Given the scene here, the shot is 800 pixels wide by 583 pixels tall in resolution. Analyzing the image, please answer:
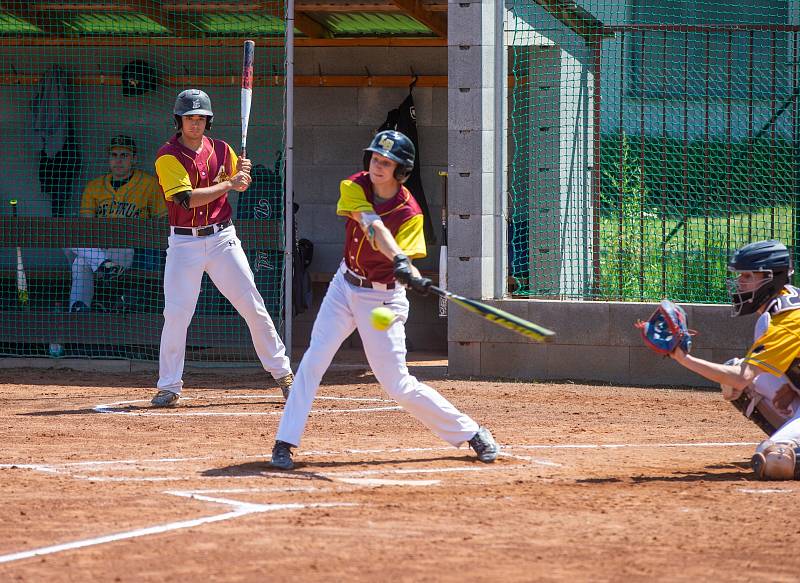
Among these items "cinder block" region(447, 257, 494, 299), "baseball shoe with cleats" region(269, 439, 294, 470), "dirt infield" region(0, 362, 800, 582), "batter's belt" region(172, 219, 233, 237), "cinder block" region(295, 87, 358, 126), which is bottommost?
"dirt infield" region(0, 362, 800, 582)

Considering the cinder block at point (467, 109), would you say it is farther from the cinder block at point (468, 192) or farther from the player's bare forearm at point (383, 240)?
the player's bare forearm at point (383, 240)

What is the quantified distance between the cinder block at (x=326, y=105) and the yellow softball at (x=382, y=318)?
765 centimetres

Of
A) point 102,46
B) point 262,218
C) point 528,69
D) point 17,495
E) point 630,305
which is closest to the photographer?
point 17,495

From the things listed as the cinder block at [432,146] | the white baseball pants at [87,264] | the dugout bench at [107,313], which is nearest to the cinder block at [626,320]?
the dugout bench at [107,313]

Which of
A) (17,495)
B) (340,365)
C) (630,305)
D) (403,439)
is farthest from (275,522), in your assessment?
(340,365)

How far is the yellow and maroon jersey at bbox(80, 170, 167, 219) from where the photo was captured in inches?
489

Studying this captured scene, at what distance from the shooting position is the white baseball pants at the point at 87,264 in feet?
40.0

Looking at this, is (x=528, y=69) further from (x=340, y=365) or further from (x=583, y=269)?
(x=340, y=365)

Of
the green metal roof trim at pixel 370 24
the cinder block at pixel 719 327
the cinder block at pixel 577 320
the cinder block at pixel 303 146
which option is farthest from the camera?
the cinder block at pixel 303 146

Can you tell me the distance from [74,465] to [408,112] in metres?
7.17

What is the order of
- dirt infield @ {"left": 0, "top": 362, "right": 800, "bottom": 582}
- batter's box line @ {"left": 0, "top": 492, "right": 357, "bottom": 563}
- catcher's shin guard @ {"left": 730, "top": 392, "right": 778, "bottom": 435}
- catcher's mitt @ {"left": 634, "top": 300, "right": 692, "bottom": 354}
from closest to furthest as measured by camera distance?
dirt infield @ {"left": 0, "top": 362, "right": 800, "bottom": 582} < batter's box line @ {"left": 0, "top": 492, "right": 357, "bottom": 563} < catcher's mitt @ {"left": 634, "top": 300, "right": 692, "bottom": 354} < catcher's shin guard @ {"left": 730, "top": 392, "right": 778, "bottom": 435}

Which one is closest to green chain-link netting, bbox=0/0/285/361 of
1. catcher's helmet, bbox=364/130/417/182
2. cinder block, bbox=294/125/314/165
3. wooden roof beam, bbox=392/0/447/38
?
cinder block, bbox=294/125/314/165

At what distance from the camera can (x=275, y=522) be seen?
16.4 feet

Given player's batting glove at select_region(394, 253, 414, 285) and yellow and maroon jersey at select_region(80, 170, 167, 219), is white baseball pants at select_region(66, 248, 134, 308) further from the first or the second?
player's batting glove at select_region(394, 253, 414, 285)
